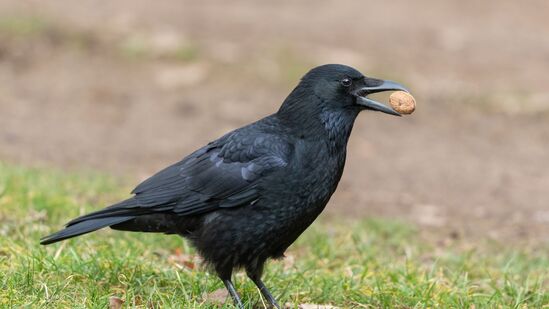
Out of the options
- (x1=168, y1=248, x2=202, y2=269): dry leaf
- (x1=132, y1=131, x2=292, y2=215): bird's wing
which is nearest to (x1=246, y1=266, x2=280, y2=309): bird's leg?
(x1=132, y1=131, x2=292, y2=215): bird's wing

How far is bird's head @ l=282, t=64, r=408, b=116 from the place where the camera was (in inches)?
193

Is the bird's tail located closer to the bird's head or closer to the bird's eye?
the bird's head

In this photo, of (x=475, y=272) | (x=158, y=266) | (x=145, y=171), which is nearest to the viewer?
(x=158, y=266)

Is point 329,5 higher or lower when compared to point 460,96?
higher

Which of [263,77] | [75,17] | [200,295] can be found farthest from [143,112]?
[200,295]

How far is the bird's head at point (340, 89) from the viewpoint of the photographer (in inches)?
193

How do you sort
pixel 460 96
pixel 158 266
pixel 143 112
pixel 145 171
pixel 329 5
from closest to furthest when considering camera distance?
1. pixel 158 266
2. pixel 145 171
3. pixel 143 112
4. pixel 460 96
5. pixel 329 5

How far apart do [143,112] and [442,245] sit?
465 centimetres

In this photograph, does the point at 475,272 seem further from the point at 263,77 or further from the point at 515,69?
the point at 515,69

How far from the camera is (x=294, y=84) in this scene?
11.1 meters

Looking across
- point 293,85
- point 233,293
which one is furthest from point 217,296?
point 293,85

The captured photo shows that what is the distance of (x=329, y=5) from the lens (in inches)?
562

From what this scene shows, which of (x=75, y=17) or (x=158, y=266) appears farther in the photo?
(x=75, y=17)

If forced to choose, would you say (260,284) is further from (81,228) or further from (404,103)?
(404,103)
